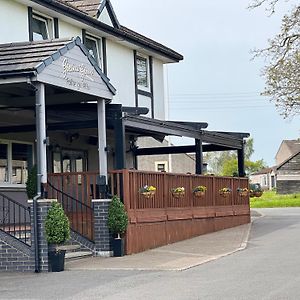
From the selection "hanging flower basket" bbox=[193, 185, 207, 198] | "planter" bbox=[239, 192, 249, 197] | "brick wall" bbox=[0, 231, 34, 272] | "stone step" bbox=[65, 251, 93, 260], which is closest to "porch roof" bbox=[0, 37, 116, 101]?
"brick wall" bbox=[0, 231, 34, 272]

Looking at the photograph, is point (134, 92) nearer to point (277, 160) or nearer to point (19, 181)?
point (19, 181)

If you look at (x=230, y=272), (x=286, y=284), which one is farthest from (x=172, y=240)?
(x=286, y=284)

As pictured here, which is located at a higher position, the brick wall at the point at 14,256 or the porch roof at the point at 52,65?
the porch roof at the point at 52,65

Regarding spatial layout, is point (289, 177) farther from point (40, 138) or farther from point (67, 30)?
point (40, 138)

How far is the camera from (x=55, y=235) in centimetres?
1580

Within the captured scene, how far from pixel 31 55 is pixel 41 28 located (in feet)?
18.9

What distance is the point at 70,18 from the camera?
2248 centimetres

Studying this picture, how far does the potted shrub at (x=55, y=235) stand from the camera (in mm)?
15805

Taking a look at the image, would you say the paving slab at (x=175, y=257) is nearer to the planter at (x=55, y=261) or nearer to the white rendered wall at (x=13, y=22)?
the planter at (x=55, y=261)

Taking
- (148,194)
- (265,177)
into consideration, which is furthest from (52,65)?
(265,177)

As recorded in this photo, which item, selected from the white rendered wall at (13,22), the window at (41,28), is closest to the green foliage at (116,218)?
the white rendered wall at (13,22)

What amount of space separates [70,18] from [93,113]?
12.5 ft

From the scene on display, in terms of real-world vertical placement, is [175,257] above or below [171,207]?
below

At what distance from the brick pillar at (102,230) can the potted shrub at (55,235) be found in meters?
2.57
